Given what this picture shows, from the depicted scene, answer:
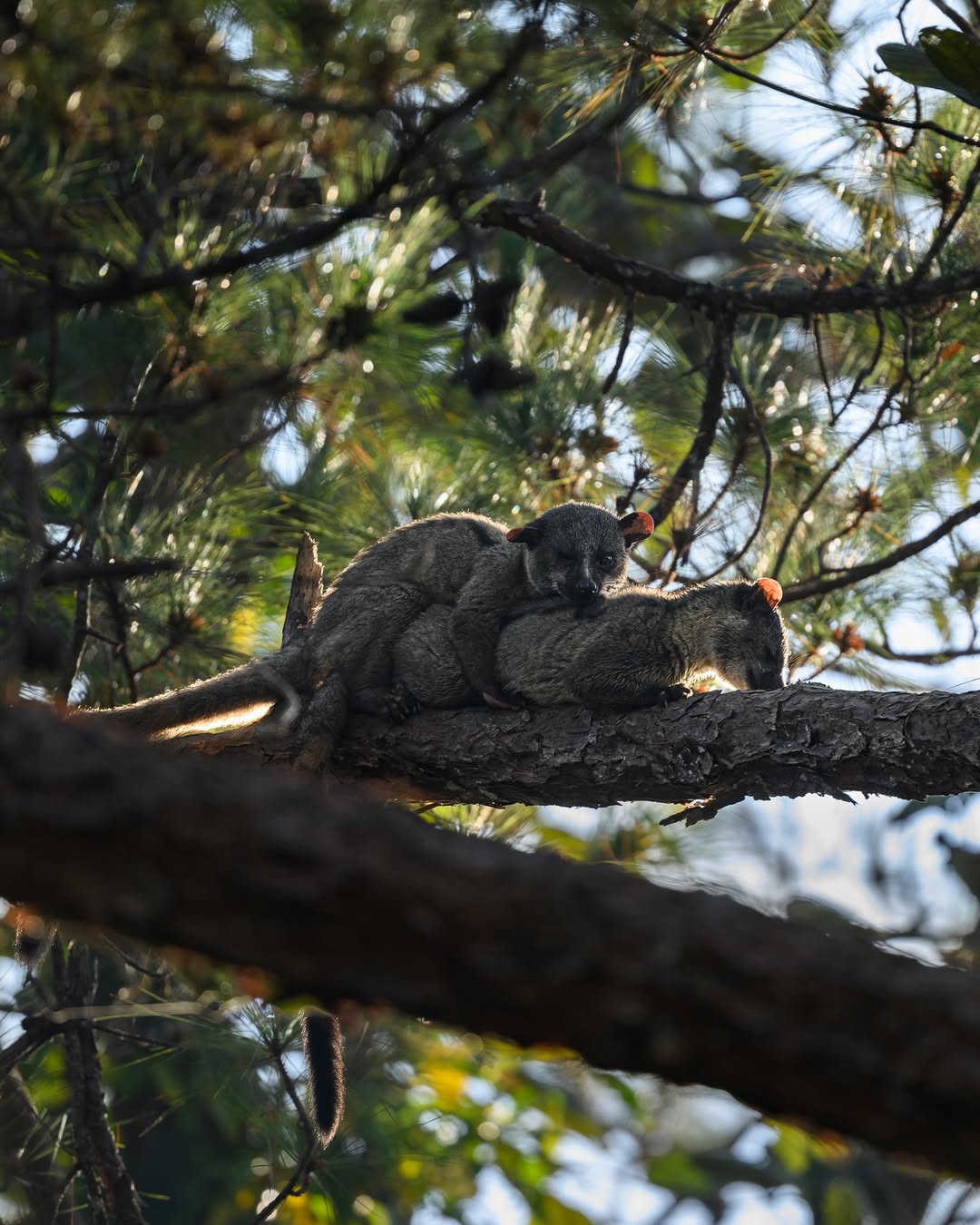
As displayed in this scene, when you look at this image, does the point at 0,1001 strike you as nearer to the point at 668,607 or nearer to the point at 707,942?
the point at 668,607

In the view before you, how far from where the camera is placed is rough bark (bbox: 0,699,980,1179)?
155cm

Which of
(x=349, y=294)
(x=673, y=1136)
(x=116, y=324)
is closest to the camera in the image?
(x=349, y=294)

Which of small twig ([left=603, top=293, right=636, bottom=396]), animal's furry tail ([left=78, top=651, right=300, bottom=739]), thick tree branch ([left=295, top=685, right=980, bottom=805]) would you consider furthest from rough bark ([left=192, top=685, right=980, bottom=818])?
small twig ([left=603, top=293, right=636, bottom=396])

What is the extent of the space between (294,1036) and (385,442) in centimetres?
361

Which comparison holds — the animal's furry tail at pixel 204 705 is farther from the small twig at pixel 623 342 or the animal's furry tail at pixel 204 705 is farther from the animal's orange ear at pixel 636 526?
the small twig at pixel 623 342

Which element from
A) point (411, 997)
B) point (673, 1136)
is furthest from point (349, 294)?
point (673, 1136)

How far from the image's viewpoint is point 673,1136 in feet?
41.0

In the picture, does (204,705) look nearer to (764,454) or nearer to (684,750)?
(684,750)

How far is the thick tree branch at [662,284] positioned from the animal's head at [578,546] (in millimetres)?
986

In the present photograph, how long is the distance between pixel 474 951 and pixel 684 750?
241cm

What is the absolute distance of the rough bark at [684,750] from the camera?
344 cm

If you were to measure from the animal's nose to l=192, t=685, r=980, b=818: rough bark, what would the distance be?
71 cm

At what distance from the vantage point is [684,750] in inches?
153

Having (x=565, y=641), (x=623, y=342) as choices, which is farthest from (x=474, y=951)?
(x=623, y=342)
